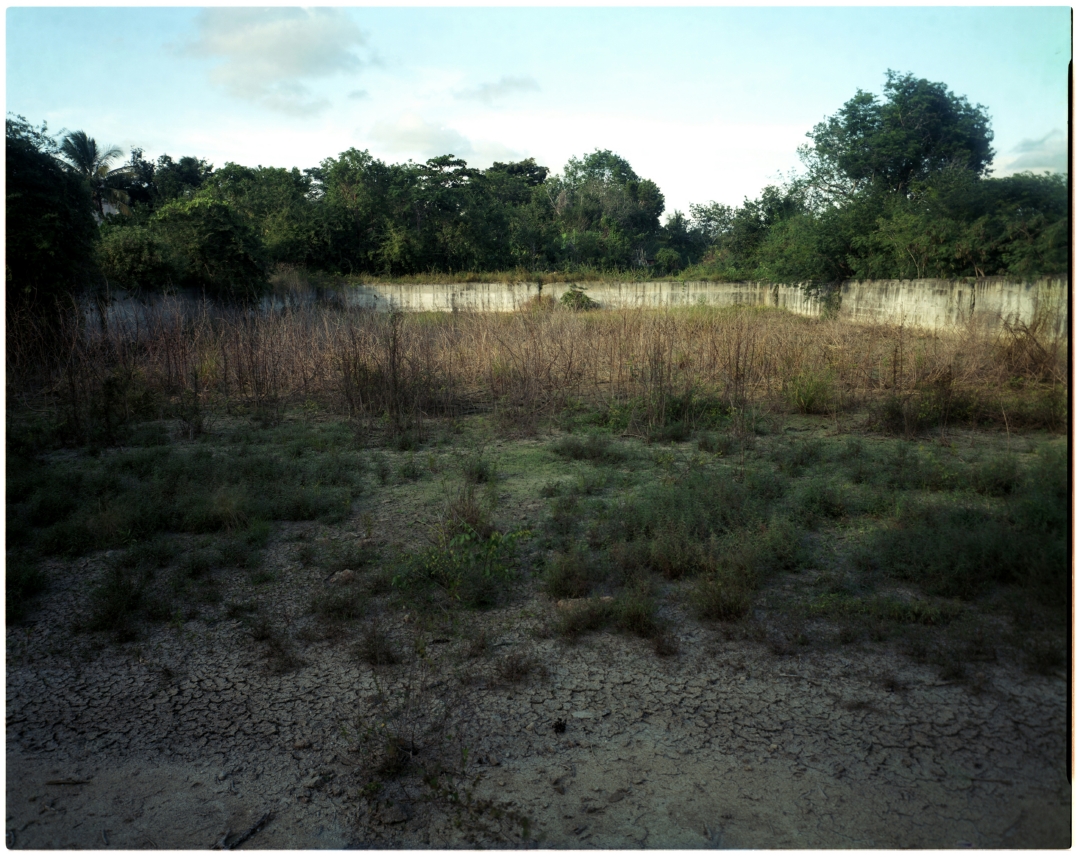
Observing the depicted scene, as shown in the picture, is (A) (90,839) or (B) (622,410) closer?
(A) (90,839)

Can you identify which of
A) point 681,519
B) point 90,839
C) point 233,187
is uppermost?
point 233,187

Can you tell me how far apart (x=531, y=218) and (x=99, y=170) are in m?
18.7

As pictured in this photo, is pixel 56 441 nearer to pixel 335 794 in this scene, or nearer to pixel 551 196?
pixel 335 794

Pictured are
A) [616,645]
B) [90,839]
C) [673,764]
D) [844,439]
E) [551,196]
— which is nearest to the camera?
[90,839]

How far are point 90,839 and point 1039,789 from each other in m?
2.80

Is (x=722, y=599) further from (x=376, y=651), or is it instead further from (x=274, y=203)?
(x=274, y=203)

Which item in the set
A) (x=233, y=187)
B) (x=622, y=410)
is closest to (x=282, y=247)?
(x=233, y=187)

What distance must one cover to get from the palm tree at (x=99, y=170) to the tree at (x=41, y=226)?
2091 cm

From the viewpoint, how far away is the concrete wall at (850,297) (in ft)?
9.66

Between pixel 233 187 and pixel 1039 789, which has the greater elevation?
pixel 233 187

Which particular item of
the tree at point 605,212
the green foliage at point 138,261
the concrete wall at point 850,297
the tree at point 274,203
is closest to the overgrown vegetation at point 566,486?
the concrete wall at point 850,297

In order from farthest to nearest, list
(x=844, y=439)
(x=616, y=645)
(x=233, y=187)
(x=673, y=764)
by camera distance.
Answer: (x=233, y=187) → (x=844, y=439) → (x=616, y=645) → (x=673, y=764)

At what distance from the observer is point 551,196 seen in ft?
136

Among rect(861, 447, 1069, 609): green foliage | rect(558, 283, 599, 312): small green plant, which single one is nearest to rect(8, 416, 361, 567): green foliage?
rect(861, 447, 1069, 609): green foliage
